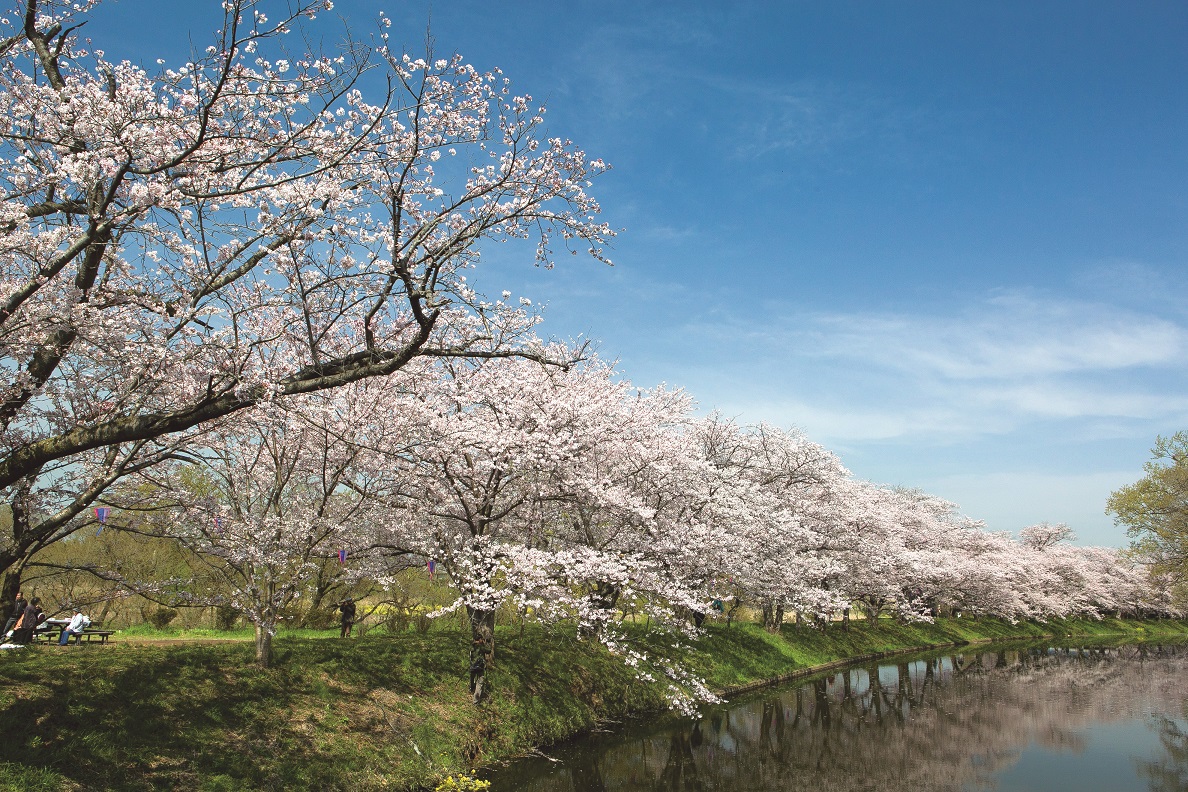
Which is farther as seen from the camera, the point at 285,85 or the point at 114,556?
the point at 114,556

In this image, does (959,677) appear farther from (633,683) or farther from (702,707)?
(633,683)

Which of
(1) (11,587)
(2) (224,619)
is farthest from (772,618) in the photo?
(1) (11,587)

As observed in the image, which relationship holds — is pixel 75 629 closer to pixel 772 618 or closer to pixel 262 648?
pixel 262 648

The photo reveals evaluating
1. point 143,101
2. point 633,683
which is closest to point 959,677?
point 633,683

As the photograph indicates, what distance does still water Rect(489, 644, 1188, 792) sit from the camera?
58.8 ft

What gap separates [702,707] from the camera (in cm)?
2712

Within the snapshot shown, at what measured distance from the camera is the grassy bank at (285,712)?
1157cm

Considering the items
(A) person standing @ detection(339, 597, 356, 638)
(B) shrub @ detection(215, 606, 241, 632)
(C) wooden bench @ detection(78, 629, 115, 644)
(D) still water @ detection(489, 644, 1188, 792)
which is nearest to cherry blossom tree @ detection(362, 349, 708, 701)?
(D) still water @ detection(489, 644, 1188, 792)

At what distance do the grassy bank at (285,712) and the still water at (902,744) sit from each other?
5.13 ft

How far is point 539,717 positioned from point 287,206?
16213 mm

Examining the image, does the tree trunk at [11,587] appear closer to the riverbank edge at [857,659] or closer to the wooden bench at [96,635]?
the wooden bench at [96,635]

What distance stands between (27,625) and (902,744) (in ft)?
91.0

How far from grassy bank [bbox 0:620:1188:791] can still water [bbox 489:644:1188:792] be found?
156cm

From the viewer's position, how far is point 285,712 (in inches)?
585
